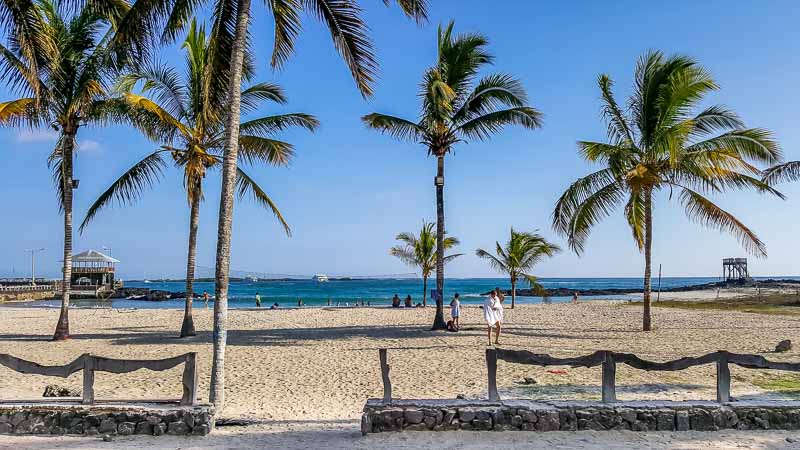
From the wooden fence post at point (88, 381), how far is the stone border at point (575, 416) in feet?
10.9

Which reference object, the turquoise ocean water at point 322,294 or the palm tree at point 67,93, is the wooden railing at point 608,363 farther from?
the turquoise ocean water at point 322,294

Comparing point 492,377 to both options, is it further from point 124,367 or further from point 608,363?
point 124,367

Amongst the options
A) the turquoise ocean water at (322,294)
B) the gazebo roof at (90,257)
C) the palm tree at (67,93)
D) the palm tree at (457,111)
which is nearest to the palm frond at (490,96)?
the palm tree at (457,111)

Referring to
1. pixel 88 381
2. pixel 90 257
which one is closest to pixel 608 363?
pixel 88 381

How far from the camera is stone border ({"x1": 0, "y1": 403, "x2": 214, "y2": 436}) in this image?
6535 millimetres

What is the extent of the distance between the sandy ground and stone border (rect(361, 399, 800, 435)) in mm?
170

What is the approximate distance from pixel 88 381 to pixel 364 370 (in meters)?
5.03

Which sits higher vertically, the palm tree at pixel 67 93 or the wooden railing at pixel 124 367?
the palm tree at pixel 67 93

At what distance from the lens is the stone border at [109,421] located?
6535 mm

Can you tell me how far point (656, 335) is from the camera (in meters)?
16.0

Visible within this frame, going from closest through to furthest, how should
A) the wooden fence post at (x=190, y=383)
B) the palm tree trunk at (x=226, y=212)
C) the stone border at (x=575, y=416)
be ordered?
the stone border at (x=575, y=416), the wooden fence post at (x=190, y=383), the palm tree trunk at (x=226, y=212)

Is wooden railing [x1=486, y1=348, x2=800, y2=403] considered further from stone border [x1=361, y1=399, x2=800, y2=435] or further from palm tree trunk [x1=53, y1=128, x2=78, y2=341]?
palm tree trunk [x1=53, y1=128, x2=78, y2=341]

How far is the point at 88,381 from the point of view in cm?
670

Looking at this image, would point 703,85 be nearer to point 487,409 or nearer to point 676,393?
point 676,393
